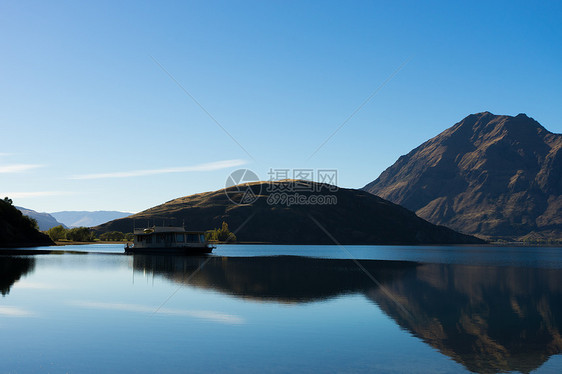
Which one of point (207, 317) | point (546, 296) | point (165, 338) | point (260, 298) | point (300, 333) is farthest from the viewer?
point (546, 296)

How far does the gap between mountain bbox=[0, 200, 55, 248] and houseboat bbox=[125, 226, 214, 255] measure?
54856 millimetres

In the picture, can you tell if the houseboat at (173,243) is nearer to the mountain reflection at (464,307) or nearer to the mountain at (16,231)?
the mountain at (16,231)

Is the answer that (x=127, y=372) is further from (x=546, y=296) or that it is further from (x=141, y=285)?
(x=546, y=296)

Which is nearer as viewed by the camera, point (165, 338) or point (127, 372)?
point (127, 372)

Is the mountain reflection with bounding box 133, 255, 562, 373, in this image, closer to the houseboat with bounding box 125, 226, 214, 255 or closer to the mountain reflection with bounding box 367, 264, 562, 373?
the mountain reflection with bounding box 367, 264, 562, 373

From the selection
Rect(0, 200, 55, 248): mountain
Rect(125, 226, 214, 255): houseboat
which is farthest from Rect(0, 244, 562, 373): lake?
Rect(0, 200, 55, 248): mountain

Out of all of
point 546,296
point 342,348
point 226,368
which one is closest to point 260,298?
point 342,348

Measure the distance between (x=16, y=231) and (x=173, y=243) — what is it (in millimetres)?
79816

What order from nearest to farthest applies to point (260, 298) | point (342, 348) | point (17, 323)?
point (342, 348), point (17, 323), point (260, 298)

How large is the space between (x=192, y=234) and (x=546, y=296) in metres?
106

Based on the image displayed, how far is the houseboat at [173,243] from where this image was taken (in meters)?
133

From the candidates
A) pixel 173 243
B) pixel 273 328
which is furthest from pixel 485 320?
pixel 173 243

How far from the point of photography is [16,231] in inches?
7023

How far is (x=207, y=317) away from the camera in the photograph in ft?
109
